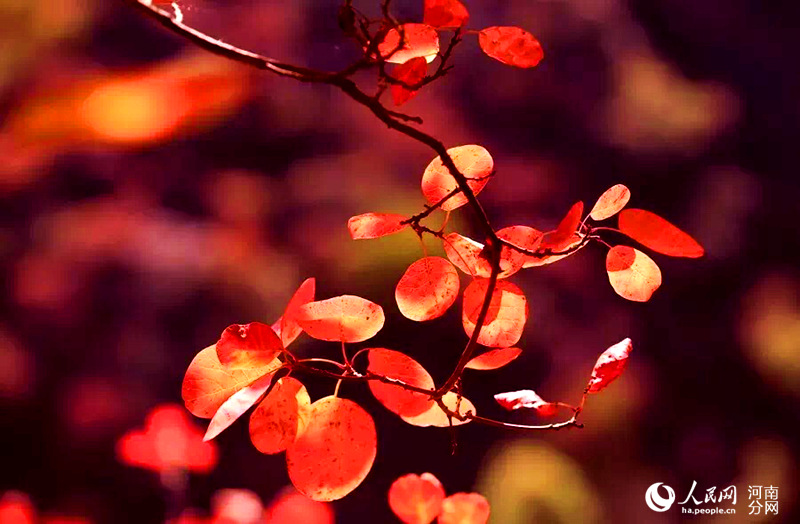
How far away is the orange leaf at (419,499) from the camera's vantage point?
64 centimetres

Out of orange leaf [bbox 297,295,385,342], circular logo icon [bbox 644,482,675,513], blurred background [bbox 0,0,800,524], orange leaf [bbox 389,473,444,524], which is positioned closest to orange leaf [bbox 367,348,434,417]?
orange leaf [bbox 297,295,385,342]

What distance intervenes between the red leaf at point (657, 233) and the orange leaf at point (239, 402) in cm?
27

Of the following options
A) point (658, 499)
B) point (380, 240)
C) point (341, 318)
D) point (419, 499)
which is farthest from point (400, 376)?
point (658, 499)

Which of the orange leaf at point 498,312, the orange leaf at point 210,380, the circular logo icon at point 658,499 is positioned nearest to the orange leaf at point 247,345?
the orange leaf at point 210,380

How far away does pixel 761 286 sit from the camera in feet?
2.76

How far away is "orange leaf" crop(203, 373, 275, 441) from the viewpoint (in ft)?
1.58

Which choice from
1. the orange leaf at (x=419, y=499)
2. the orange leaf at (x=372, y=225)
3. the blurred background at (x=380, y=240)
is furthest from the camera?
the blurred background at (x=380, y=240)

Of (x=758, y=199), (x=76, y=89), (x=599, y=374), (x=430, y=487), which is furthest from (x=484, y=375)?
(x=76, y=89)

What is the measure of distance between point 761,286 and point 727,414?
0.16 meters

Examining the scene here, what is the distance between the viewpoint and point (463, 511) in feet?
2.18

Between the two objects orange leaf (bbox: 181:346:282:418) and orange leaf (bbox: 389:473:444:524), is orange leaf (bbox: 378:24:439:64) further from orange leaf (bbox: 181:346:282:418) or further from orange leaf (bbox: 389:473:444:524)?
→ orange leaf (bbox: 389:473:444:524)

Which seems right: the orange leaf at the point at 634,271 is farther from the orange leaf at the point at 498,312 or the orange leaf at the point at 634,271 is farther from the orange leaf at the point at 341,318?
the orange leaf at the point at 341,318

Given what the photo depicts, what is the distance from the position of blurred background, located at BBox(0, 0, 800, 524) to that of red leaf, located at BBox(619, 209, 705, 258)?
348 millimetres

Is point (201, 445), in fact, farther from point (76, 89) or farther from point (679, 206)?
point (679, 206)
